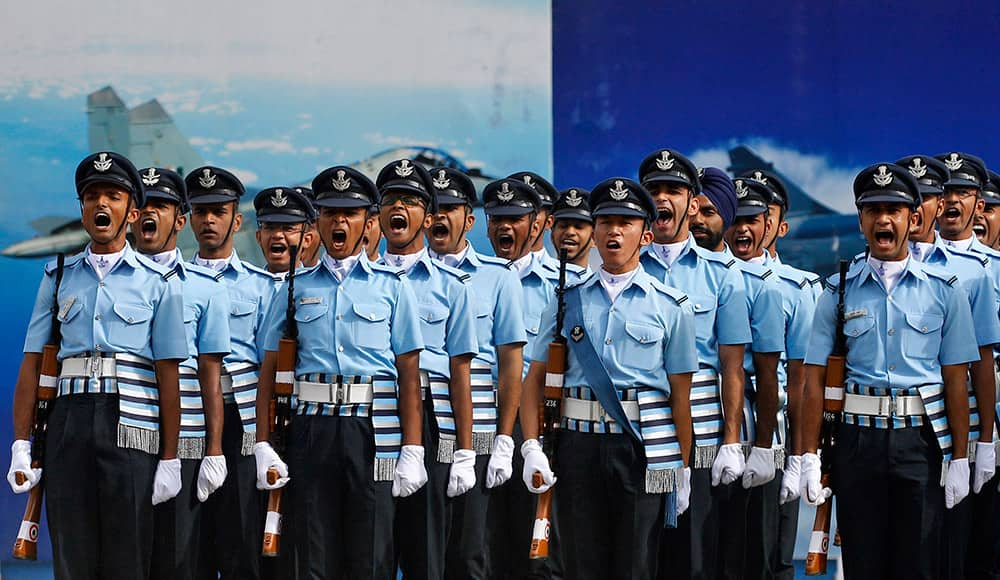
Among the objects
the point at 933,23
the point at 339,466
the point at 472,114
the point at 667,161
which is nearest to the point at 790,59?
the point at 933,23

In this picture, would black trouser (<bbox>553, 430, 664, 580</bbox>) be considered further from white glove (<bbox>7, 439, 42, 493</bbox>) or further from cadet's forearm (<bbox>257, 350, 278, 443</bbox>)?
white glove (<bbox>7, 439, 42, 493</bbox>)

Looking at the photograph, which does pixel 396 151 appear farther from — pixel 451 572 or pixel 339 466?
pixel 339 466

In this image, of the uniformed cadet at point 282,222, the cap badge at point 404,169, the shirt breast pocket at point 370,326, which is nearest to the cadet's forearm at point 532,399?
the shirt breast pocket at point 370,326

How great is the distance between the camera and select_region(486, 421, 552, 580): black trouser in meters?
7.94

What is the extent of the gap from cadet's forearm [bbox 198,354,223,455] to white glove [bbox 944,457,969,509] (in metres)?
3.02

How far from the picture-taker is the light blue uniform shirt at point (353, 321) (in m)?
6.51

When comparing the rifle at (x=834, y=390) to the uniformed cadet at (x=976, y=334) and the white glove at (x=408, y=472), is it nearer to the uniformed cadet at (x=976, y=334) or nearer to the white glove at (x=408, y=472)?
the uniformed cadet at (x=976, y=334)

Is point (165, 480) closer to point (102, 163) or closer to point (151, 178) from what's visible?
point (102, 163)

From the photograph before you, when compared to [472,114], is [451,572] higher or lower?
lower

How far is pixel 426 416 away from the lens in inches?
277

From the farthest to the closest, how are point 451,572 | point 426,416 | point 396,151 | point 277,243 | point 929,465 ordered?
1. point 396,151
2. point 277,243
3. point 451,572
4. point 426,416
5. point 929,465

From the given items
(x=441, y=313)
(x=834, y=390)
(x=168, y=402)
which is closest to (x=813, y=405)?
(x=834, y=390)

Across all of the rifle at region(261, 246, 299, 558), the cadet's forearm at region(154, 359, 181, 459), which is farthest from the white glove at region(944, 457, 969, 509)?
the cadet's forearm at region(154, 359, 181, 459)

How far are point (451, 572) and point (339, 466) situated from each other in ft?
4.33
